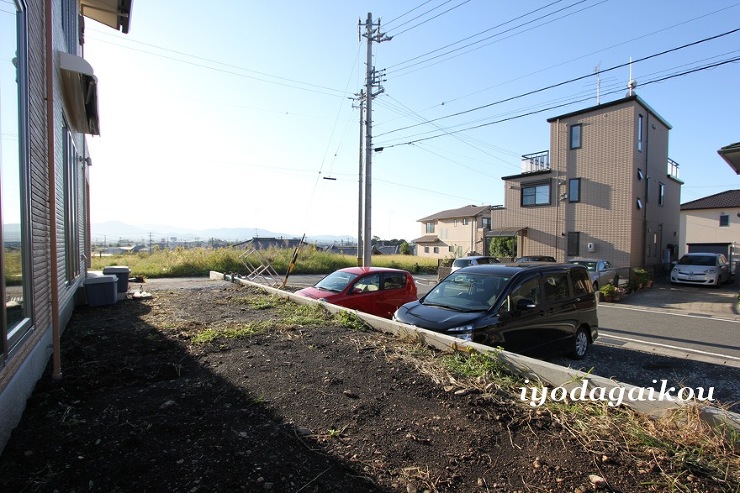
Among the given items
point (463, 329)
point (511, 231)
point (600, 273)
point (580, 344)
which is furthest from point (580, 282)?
point (511, 231)

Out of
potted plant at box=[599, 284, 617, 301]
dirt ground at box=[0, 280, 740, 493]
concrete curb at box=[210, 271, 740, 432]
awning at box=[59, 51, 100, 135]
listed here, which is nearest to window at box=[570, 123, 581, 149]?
potted plant at box=[599, 284, 617, 301]

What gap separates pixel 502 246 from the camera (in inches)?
1227

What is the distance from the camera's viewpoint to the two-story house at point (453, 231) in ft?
136

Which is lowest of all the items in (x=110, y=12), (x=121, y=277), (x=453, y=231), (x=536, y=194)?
(x=121, y=277)

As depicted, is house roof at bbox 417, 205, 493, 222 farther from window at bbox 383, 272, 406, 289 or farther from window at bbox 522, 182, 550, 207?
window at bbox 383, 272, 406, 289

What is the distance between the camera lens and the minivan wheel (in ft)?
21.1

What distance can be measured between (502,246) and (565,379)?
28950 millimetres

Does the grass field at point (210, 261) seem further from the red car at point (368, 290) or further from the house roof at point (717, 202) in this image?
the house roof at point (717, 202)

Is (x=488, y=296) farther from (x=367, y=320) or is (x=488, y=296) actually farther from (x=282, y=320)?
(x=282, y=320)

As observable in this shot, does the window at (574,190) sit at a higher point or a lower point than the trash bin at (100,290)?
higher

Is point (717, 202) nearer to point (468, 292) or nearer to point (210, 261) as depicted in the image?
point (468, 292)

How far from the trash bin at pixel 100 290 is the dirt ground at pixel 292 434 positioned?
4.42 m

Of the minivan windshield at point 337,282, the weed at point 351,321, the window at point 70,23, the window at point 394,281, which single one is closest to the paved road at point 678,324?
the window at point 394,281

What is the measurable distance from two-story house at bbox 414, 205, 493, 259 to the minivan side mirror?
31422 millimetres
